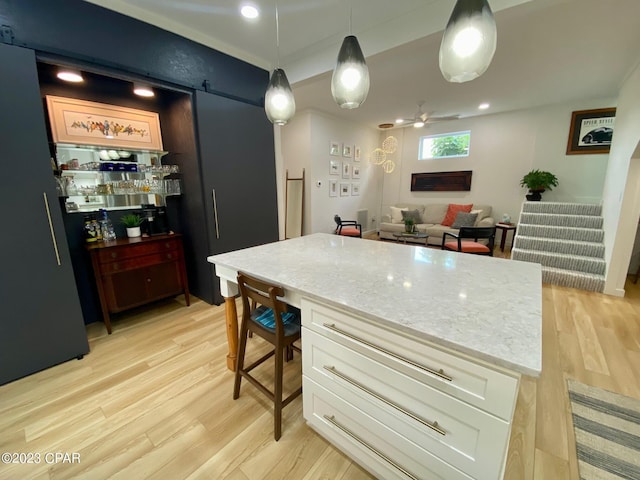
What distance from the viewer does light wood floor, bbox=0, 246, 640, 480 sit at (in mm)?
1247

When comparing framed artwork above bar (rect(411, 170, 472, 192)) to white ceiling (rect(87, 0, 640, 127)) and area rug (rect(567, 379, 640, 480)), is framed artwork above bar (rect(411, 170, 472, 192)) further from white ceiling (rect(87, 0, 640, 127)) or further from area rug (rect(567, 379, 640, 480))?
area rug (rect(567, 379, 640, 480))

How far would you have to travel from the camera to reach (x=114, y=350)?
213 cm

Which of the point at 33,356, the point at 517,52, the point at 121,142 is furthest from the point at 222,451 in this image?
the point at 517,52

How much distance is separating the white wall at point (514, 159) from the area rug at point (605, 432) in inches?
183

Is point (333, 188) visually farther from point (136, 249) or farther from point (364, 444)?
point (364, 444)

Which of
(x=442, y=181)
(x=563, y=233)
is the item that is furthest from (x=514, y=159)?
(x=563, y=233)

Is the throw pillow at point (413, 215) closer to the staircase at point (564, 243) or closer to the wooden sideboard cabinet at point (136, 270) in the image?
the staircase at point (564, 243)

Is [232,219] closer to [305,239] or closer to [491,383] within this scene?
[305,239]

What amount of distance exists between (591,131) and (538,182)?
122 centimetres

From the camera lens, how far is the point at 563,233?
12.6ft

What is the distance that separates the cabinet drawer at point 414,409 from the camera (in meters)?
0.80

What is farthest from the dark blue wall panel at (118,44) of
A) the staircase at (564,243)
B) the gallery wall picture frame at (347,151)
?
the staircase at (564,243)

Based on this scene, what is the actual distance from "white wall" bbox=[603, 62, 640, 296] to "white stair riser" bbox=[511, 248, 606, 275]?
15 centimetres

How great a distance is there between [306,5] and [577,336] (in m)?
3.72
